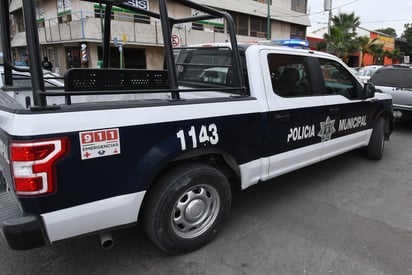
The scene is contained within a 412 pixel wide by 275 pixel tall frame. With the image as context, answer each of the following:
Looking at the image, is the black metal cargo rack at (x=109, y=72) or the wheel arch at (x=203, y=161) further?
the wheel arch at (x=203, y=161)

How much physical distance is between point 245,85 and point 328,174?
2.50 meters

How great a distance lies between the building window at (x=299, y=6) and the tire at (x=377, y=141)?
Result: 34.9 m

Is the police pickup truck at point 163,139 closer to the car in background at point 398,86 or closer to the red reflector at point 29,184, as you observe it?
the red reflector at point 29,184

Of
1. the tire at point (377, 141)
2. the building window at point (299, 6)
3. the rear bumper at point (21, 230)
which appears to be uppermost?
the building window at point (299, 6)

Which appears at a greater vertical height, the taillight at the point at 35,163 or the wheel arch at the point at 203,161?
the taillight at the point at 35,163

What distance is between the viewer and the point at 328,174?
4922 mm

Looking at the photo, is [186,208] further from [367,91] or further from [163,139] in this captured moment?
[367,91]

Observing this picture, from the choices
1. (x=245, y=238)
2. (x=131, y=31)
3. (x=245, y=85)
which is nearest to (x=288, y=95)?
(x=245, y=85)

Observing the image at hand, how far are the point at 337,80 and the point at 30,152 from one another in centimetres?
386

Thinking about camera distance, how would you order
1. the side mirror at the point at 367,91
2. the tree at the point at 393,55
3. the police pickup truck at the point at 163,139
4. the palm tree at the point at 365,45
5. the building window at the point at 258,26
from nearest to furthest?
the police pickup truck at the point at 163,139, the side mirror at the point at 367,91, the building window at the point at 258,26, the palm tree at the point at 365,45, the tree at the point at 393,55

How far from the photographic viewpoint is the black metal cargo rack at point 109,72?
1.98m

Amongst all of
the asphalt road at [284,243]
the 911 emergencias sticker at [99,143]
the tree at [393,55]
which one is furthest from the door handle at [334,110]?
the tree at [393,55]

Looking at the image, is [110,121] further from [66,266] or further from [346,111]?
[346,111]

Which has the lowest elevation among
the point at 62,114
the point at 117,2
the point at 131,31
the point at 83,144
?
the point at 83,144
